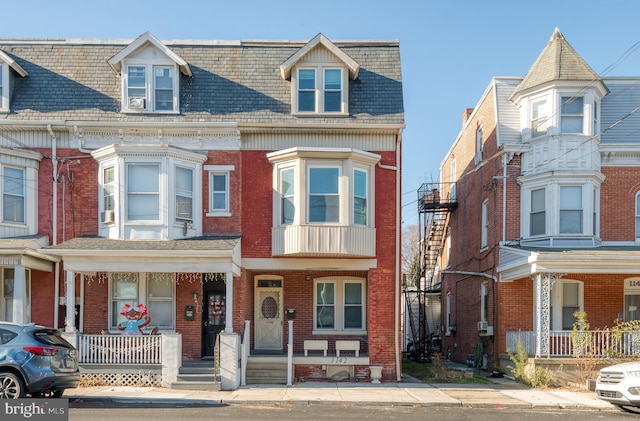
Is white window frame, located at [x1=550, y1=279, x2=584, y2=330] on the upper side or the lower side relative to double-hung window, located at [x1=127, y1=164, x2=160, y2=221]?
lower

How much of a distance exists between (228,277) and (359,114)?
20.7ft

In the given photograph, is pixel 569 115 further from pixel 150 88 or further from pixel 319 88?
pixel 150 88

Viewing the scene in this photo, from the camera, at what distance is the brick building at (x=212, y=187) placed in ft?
61.6

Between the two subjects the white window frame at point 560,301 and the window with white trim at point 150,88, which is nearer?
the window with white trim at point 150,88

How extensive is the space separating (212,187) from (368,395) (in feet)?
25.0

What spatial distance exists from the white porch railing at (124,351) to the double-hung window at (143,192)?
338 centimetres

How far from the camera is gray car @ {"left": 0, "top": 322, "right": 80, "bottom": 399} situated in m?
12.6

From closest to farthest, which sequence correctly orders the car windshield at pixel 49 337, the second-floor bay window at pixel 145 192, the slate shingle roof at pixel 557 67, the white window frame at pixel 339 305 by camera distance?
the car windshield at pixel 49 337 → the second-floor bay window at pixel 145 192 → the white window frame at pixel 339 305 → the slate shingle roof at pixel 557 67

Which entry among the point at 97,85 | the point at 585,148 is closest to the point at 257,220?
the point at 97,85

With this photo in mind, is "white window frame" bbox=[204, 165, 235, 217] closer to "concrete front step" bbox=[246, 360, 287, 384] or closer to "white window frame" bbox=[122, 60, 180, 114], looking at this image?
"white window frame" bbox=[122, 60, 180, 114]

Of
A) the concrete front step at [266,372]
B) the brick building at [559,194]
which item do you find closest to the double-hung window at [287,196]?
the concrete front step at [266,372]

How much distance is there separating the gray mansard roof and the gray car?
8.08 m

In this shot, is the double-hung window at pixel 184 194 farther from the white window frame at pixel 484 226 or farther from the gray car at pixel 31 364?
the white window frame at pixel 484 226

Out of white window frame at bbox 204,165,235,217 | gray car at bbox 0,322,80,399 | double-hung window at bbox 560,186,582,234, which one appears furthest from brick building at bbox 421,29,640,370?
gray car at bbox 0,322,80,399
